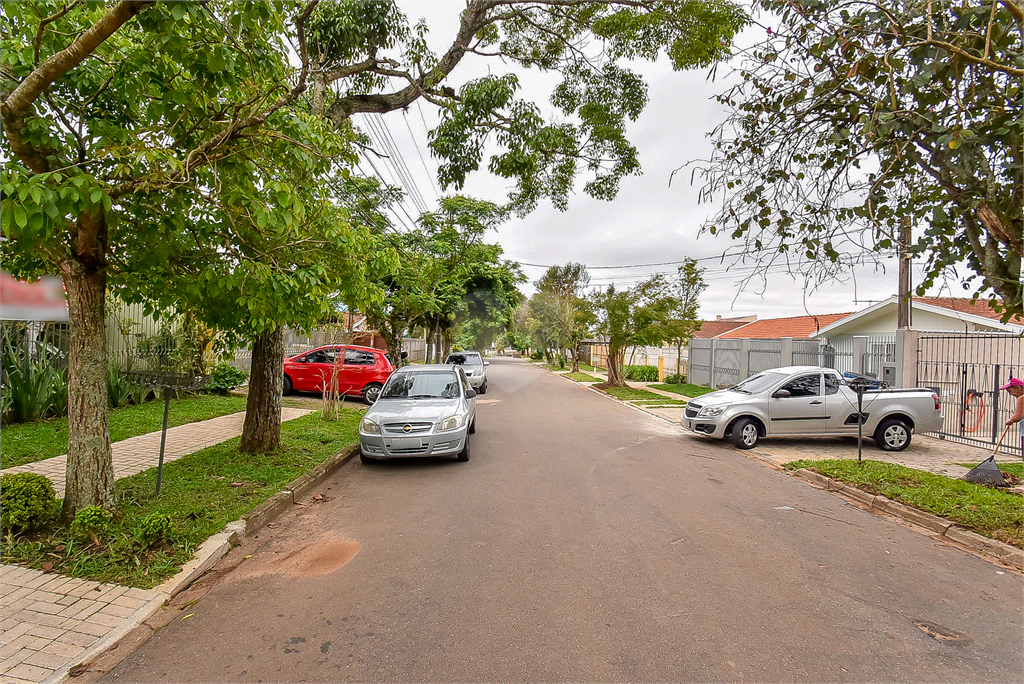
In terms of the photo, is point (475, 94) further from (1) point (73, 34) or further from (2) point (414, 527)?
(2) point (414, 527)

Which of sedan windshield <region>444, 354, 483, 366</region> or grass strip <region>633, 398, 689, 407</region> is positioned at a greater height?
sedan windshield <region>444, 354, 483, 366</region>

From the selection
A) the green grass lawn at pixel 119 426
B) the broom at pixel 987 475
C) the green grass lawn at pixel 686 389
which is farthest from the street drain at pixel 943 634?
the green grass lawn at pixel 686 389

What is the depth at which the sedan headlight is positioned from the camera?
846 centimetres

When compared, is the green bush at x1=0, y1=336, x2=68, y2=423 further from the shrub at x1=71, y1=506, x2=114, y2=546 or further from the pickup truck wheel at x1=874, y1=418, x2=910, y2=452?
the pickup truck wheel at x1=874, y1=418, x2=910, y2=452

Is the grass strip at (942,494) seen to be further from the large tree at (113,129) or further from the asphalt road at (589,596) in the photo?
the large tree at (113,129)

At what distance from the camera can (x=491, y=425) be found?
1339 centimetres

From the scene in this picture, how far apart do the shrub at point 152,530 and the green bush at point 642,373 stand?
2943 centimetres

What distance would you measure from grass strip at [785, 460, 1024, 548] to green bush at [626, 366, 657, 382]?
23226mm

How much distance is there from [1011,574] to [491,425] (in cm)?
976

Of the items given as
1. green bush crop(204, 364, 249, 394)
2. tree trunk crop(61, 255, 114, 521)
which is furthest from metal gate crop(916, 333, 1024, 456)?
green bush crop(204, 364, 249, 394)

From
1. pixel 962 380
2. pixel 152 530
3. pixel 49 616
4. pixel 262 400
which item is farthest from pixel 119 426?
pixel 962 380

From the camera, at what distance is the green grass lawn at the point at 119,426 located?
306 inches

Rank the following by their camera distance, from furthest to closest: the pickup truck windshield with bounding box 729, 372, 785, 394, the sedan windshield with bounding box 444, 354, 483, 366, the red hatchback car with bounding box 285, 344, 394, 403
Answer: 1. the sedan windshield with bounding box 444, 354, 483, 366
2. the red hatchback car with bounding box 285, 344, 394, 403
3. the pickup truck windshield with bounding box 729, 372, 785, 394

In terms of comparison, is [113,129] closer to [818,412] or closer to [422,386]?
[422,386]
